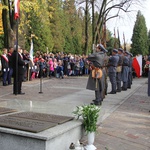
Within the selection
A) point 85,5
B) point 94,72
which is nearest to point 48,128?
point 94,72

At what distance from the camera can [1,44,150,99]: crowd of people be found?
30.0ft

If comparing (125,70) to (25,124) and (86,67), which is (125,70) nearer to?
(86,67)

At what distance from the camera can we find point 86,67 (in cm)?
1050

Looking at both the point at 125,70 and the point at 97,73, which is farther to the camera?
the point at 125,70

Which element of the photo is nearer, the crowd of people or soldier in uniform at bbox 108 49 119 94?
the crowd of people

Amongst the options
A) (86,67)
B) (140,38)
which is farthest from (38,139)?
(140,38)

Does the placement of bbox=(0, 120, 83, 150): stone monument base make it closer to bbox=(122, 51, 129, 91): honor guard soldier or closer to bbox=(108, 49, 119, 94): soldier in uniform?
bbox=(108, 49, 119, 94): soldier in uniform

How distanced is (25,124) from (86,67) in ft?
19.2

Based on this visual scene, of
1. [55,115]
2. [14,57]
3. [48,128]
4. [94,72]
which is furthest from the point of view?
[14,57]

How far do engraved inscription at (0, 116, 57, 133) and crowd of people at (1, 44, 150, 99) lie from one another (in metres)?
4.16

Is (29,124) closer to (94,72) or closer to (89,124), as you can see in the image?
(89,124)

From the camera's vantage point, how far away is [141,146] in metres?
5.34

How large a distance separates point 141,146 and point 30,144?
6.90 feet

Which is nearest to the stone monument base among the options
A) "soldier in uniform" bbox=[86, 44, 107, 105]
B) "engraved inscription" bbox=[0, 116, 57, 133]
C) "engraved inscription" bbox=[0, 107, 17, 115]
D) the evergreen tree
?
"engraved inscription" bbox=[0, 116, 57, 133]
